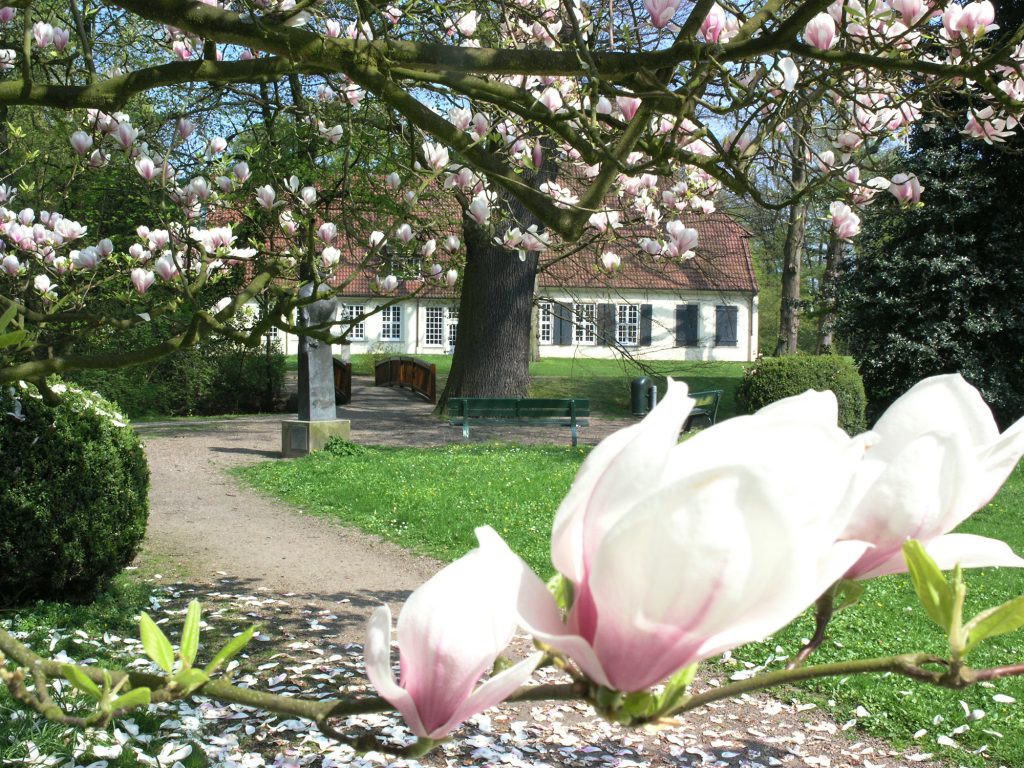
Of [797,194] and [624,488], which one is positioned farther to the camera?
[797,194]

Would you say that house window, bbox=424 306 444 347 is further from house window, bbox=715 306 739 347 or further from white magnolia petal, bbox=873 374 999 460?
white magnolia petal, bbox=873 374 999 460

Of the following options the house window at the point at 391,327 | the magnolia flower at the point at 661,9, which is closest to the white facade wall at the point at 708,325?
the house window at the point at 391,327

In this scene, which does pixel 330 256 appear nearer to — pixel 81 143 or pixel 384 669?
pixel 81 143

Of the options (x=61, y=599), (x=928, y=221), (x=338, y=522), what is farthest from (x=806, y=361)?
(x=61, y=599)

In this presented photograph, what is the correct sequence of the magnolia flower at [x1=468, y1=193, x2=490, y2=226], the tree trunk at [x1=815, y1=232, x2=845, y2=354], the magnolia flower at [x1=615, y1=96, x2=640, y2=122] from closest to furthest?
the magnolia flower at [x1=615, y1=96, x2=640, y2=122], the magnolia flower at [x1=468, y1=193, x2=490, y2=226], the tree trunk at [x1=815, y1=232, x2=845, y2=354]

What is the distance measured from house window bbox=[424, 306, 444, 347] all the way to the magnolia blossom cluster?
37.6 meters

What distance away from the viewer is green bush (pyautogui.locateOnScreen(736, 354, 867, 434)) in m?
13.8

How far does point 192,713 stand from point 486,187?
304cm

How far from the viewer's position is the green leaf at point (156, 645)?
0.65 meters

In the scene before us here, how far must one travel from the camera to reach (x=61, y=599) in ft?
20.0

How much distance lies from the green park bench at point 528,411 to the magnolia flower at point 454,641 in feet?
42.0

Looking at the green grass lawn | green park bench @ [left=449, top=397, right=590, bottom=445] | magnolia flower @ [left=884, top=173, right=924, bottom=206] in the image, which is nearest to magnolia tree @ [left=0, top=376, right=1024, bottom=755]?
magnolia flower @ [left=884, top=173, right=924, bottom=206]

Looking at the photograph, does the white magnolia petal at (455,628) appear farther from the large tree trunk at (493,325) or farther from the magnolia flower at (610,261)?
the large tree trunk at (493,325)

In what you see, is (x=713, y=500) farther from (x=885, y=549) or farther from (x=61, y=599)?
(x=61, y=599)
